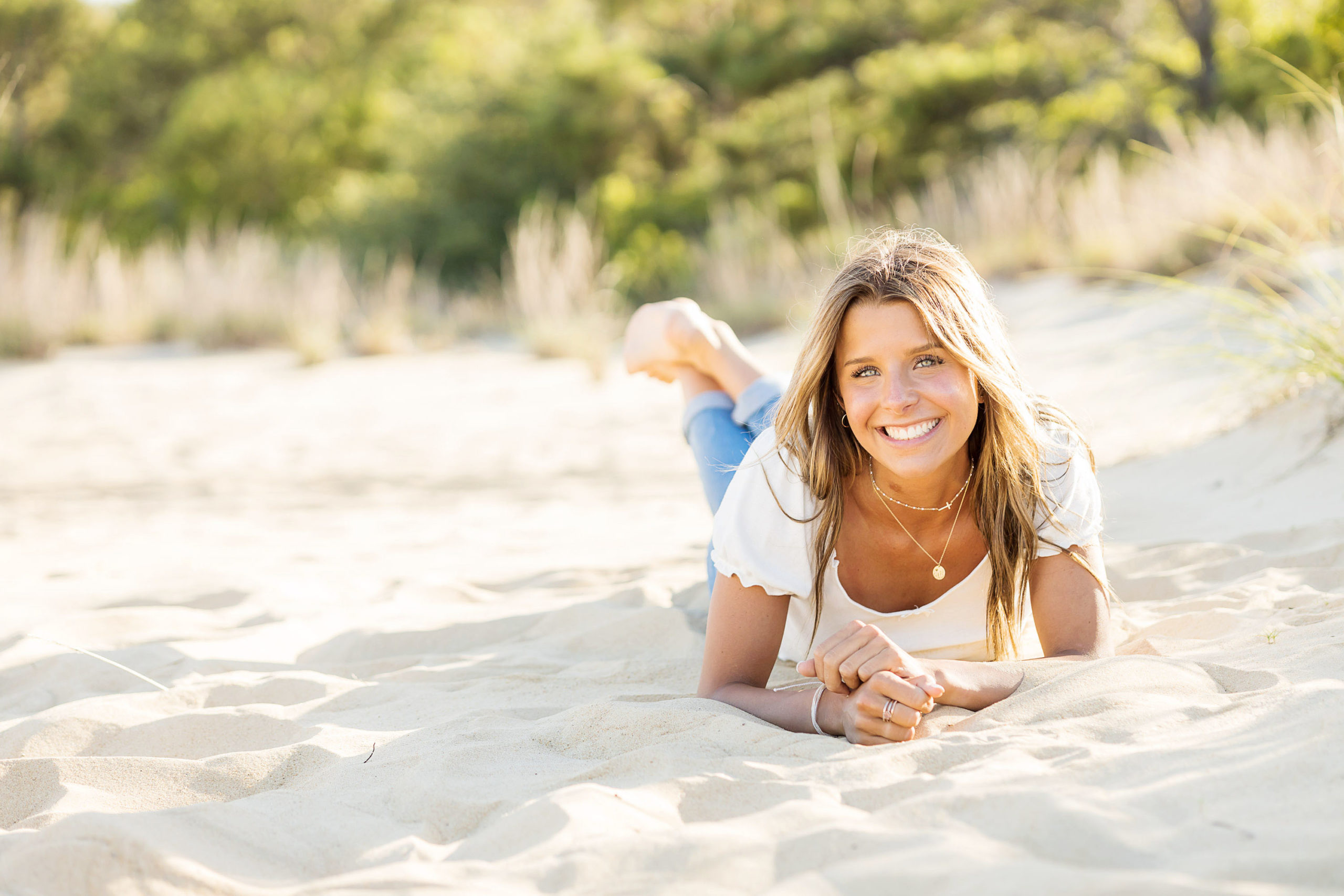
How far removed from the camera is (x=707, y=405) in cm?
316

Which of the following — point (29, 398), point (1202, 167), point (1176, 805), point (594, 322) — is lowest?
point (1176, 805)

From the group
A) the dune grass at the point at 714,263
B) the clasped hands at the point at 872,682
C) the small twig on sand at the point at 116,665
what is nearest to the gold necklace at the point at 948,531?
the clasped hands at the point at 872,682

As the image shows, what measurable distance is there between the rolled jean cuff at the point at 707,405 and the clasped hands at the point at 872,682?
4.07 feet

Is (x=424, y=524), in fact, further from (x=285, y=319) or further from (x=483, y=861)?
(x=285, y=319)

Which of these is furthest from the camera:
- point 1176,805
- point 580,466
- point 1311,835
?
point 580,466

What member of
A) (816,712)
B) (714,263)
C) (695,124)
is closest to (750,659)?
(816,712)

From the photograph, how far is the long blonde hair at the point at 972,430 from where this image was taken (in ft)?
6.93

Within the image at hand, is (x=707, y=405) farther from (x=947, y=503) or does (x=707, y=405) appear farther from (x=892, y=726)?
(x=892, y=726)

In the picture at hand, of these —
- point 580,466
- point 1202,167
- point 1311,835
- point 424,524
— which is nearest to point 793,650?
point 1311,835

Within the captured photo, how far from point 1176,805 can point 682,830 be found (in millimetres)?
647

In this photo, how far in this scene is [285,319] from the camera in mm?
9203

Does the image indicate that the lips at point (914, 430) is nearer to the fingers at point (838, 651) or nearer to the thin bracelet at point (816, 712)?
the fingers at point (838, 651)

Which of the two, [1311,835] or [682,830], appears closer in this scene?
[1311,835]

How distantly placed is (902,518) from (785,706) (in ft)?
1.62
